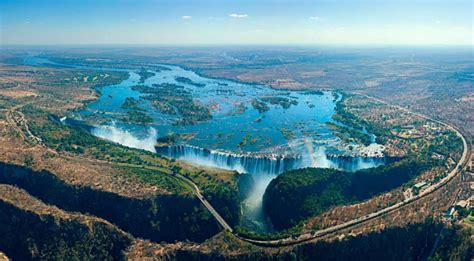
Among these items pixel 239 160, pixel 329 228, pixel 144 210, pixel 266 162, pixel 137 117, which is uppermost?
pixel 137 117

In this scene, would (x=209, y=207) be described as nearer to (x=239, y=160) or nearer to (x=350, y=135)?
(x=239, y=160)

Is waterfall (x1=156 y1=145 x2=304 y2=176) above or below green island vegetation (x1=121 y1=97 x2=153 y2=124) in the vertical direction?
below

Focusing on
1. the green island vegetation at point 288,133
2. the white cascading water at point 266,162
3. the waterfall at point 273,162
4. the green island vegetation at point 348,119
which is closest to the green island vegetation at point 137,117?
the white cascading water at point 266,162

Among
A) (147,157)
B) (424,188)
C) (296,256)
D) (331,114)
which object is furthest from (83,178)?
(331,114)

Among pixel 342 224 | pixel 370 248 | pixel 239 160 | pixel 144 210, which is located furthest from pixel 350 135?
pixel 144 210

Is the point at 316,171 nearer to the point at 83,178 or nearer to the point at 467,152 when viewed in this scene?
the point at 467,152

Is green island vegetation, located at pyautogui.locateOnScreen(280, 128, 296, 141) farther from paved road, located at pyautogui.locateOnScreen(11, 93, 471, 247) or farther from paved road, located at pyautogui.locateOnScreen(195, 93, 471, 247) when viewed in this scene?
paved road, located at pyautogui.locateOnScreen(195, 93, 471, 247)

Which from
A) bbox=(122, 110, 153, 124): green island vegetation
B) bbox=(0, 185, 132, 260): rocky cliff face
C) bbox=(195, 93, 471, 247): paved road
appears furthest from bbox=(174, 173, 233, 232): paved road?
bbox=(122, 110, 153, 124): green island vegetation
